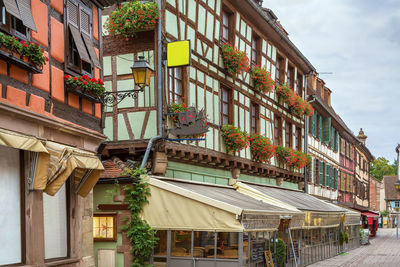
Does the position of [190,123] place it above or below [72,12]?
below

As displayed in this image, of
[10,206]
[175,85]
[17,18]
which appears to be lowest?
[10,206]

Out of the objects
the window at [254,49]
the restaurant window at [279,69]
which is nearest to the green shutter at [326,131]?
the restaurant window at [279,69]

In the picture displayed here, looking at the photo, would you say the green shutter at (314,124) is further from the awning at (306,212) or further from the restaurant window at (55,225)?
the restaurant window at (55,225)

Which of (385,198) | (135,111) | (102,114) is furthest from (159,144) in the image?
(385,198)

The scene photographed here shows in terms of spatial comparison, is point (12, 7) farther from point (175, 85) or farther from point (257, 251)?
point (257, 251)

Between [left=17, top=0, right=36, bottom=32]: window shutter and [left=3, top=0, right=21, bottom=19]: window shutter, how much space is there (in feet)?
0.35

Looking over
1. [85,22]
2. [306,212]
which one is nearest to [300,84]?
[306,212]

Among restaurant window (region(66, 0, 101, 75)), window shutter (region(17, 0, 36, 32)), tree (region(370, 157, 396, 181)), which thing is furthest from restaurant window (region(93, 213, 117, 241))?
tree (region(370, 157, 396, 181))

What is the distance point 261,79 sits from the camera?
63.0 ft

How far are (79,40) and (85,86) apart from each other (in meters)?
0.87

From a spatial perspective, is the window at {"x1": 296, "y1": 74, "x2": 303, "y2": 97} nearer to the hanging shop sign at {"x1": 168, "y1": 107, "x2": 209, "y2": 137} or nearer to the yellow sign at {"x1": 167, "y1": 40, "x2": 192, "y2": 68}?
the yellow sign at {"x1": 167, "y1": 40, "x2": 192, "y2": 68}

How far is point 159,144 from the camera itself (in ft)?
43.4

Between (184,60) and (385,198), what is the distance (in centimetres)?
7426

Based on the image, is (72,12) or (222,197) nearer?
(72,12)
